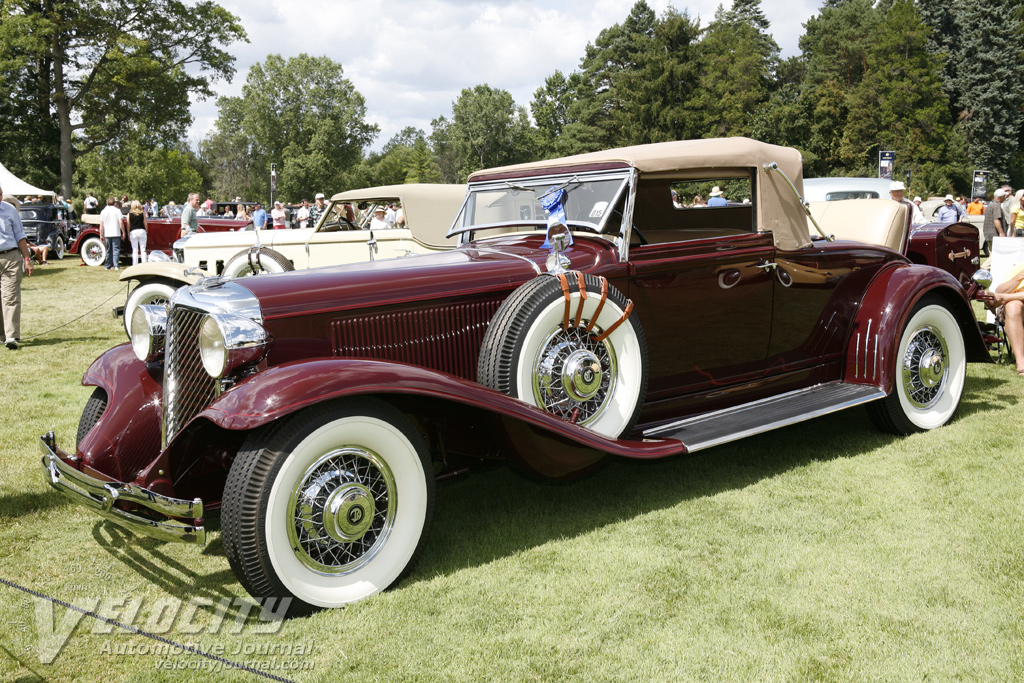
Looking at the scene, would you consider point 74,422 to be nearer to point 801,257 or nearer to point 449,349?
point 449,349

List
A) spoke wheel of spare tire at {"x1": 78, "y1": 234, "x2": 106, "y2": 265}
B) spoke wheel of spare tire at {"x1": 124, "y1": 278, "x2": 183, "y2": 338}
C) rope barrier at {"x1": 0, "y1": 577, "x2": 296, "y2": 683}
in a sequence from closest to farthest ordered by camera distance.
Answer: rope barrier at {"x1": 0, "y1": 577, "x2": 296, "y2": 683}
spoke wheel of spare tire at {"x1": 124, "y1": 278, "x2": 183, "y2": 338}
spoke wheel of spare tire at {"x1": 78, "y1": 234, "x2": 106, "y2": 265}

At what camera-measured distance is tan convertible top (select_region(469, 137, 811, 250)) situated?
4.34m

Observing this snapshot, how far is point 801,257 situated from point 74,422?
5396 millimetres

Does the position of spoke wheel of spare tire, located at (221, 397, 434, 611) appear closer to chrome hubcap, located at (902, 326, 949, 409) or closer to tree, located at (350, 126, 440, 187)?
chrome hubcap, located at (902, 326, 949, 409)

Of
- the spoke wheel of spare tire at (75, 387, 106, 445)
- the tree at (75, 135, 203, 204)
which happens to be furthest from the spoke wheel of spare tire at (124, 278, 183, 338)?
the tree at (75, 135, 203, 204)

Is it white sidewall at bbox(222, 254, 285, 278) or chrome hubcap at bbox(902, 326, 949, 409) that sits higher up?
white sidewall at bbox(222, 254, 285, 278)

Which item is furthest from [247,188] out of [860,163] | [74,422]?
[74,422]

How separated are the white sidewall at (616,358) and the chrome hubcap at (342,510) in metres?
0.81

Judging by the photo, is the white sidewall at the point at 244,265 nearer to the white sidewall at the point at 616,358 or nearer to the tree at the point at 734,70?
the white sidewall at the point at 616,358

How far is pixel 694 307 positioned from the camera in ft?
14.3

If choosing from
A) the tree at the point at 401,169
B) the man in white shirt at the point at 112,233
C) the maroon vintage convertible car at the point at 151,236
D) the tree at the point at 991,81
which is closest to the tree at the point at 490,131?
the tree at the point at 401,169

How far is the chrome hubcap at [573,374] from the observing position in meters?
3.69

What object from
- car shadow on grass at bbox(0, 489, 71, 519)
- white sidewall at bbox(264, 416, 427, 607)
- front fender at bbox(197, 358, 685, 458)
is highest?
front fender at bbox(197, 358, 685, 458)

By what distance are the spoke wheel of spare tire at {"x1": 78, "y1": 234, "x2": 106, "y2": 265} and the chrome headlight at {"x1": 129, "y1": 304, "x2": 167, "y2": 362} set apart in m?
19.2
